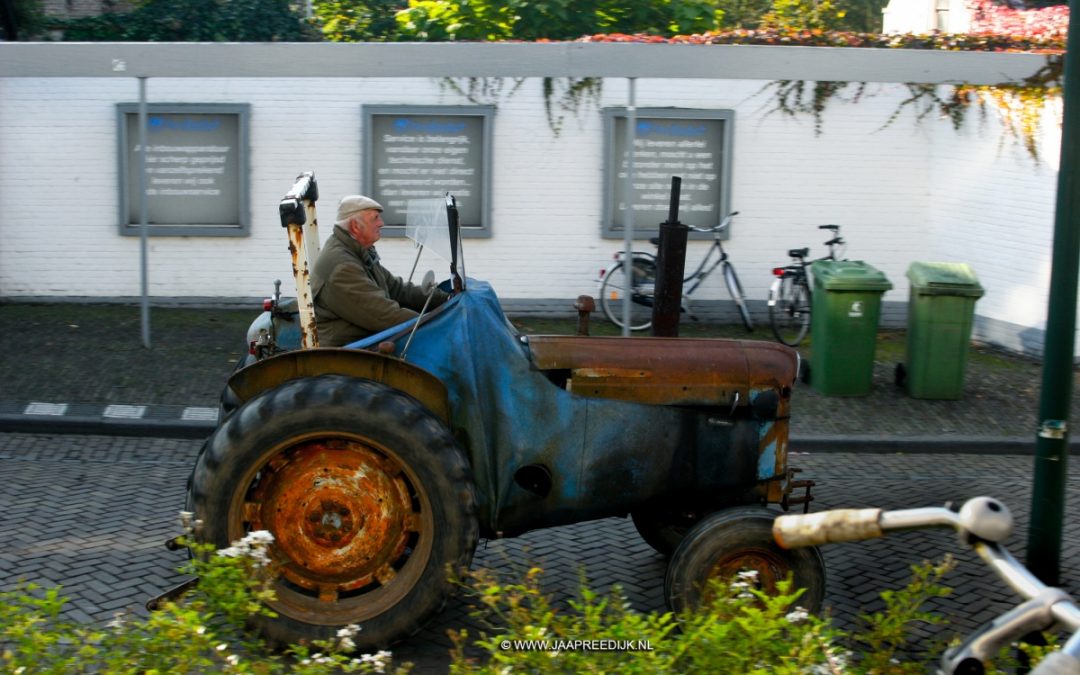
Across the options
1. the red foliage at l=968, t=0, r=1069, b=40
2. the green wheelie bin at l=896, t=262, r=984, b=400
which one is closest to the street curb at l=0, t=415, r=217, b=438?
the green wheelie bin at l=896, t=262, r=984, b=400

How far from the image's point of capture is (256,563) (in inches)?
161

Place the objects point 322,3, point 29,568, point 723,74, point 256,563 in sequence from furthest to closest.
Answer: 1. point 322,3
2. point 723,74
3. point 29,568
4. point 256,563

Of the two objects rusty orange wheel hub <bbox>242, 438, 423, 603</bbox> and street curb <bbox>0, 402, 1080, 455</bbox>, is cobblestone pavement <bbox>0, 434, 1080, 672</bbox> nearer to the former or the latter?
street curb <bbox>0, 402, 1080, 455</bbox>

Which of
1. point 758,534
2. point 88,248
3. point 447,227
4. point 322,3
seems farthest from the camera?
point 322,3

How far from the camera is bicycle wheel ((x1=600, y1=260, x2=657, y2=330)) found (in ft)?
44.0

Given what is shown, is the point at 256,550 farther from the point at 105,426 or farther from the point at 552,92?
the point at 552,92

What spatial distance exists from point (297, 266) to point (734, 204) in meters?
8.95

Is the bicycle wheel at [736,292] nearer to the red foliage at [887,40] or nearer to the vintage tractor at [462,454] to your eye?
the red foliage at [887,40]

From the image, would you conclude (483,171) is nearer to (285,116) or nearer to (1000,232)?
(285,116)

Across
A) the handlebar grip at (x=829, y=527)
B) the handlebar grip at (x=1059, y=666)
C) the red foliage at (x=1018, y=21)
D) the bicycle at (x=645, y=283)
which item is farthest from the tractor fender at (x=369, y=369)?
the red foliage at (x=1018, y=21)

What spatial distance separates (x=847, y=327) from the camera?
10570 millimetres

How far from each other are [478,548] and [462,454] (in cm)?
183

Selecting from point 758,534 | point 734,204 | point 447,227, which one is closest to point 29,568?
point 447,227

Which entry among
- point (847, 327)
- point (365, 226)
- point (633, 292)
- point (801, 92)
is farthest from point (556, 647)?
point (801, 92)
